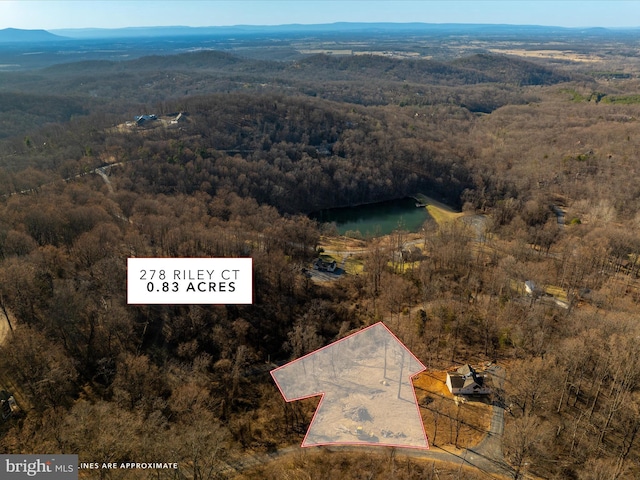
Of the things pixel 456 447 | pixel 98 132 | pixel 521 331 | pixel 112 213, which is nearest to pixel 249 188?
pixel 112 213

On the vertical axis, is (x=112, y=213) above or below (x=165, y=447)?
above

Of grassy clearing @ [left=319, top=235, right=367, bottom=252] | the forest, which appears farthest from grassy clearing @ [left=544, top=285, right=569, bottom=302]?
grassy clearing @ [left=319, top=235, right=367, bottom=252]

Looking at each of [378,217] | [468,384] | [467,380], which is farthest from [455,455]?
[378,217]

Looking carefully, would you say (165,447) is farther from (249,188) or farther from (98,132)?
(98,132)

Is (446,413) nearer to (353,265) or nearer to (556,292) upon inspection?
(556,292)

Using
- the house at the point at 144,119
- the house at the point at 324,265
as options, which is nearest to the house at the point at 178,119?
the house at the point at 144,119

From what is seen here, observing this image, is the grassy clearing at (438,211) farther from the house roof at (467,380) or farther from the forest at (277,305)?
the house roof at (467,380)

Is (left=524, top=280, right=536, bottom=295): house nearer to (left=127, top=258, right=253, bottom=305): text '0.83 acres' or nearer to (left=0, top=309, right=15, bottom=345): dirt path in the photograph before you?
(left=127, top=258, right=253, bottom=305): text '0.83 acres'
